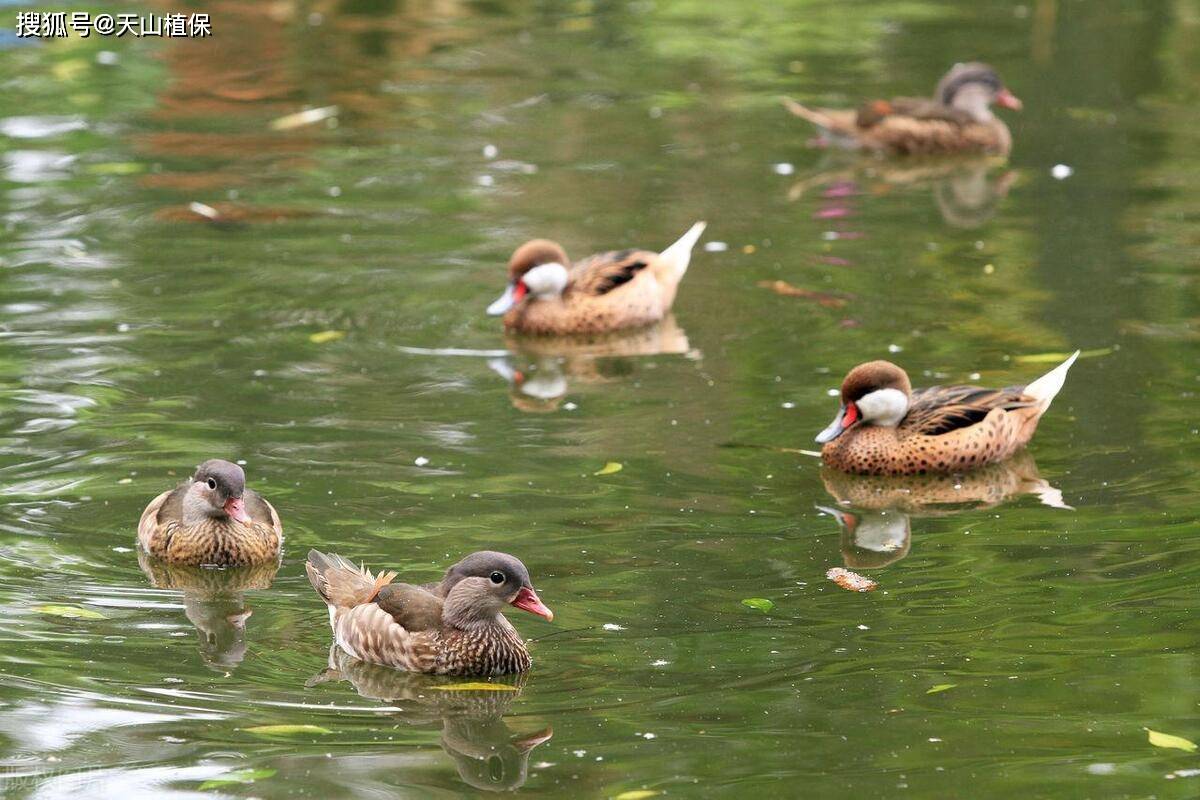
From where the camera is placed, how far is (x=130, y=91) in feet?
66.2

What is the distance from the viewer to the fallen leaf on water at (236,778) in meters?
7.25

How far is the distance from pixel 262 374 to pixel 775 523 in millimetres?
3673

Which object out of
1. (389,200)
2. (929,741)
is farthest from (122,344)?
(929,741)

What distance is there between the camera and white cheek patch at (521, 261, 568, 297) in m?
13.5

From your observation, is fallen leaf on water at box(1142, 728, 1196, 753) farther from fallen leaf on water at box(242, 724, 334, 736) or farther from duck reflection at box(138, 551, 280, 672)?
duck reflection at box(138, 551, 280, 672)

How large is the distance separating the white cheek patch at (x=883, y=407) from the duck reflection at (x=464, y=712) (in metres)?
3.31

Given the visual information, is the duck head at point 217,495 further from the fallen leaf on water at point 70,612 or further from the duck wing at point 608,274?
the duck wing at point 608,274

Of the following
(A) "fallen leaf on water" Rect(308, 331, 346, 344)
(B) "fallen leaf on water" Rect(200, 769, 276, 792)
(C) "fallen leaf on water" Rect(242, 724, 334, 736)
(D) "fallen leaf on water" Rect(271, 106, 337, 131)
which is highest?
(B) "fallen leaf on water" Rect(200, 769, 276, 792)

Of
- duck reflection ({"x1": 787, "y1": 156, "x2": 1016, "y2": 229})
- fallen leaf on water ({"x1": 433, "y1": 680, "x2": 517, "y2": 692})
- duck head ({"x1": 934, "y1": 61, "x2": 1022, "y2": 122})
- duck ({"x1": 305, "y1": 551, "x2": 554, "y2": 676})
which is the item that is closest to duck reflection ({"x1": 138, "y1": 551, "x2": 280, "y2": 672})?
duck ({"x1": 305, "y1": 551, "x2": 554, "y2": 676})

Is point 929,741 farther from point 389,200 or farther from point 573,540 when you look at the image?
point 389,200

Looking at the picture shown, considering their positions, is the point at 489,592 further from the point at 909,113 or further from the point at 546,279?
the point at 909,113

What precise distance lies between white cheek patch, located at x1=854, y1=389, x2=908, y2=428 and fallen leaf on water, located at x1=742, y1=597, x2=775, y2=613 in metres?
2.18

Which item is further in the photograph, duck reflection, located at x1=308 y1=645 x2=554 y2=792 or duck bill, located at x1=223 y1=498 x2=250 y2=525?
duck bill, located at x1=223 y1=498 x2=250 y2=525

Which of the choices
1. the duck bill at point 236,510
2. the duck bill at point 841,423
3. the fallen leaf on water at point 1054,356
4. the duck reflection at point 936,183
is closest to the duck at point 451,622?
the duck bill at point 236,510
